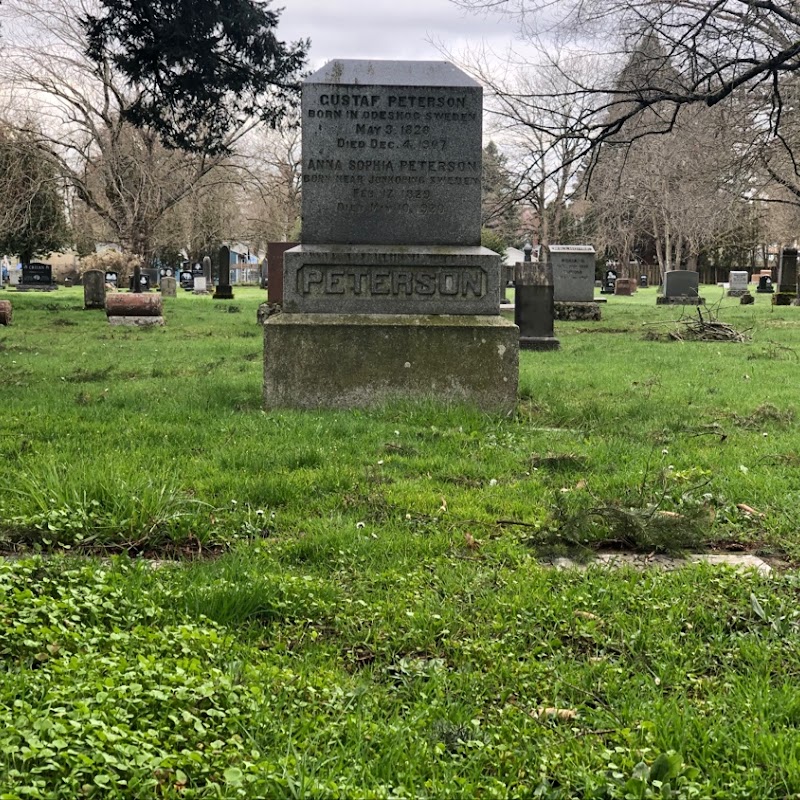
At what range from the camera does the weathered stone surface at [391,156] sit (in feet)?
24.4

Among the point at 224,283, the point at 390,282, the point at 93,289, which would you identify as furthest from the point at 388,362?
the point at 224,283

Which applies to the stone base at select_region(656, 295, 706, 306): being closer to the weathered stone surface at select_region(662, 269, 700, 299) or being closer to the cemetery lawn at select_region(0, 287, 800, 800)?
the weathered stone surface at select_region(662, 269, 700, 299)

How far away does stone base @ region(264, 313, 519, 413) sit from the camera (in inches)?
278

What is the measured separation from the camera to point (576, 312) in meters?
21.9

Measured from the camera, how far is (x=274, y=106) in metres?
14.9

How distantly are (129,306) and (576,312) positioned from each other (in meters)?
11.0

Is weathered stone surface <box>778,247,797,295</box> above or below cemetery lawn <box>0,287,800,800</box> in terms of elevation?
above

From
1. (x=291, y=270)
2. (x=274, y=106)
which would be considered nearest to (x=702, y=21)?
(x=291, y=270)

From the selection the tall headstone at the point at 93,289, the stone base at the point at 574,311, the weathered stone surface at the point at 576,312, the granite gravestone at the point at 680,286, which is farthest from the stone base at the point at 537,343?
the granite gravestone at the point at 680,286

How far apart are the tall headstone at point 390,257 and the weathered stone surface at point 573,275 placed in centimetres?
1762

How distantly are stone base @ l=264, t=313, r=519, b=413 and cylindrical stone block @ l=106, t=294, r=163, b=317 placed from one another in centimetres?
1202

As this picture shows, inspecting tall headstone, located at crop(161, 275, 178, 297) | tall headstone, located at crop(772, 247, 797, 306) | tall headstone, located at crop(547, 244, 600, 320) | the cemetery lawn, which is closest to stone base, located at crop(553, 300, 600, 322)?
tall headstone, located at crop(547, 244, 600, 320)

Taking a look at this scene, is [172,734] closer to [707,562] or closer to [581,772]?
[581,772]

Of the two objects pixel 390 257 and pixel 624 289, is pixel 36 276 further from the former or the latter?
pixel 390 257
